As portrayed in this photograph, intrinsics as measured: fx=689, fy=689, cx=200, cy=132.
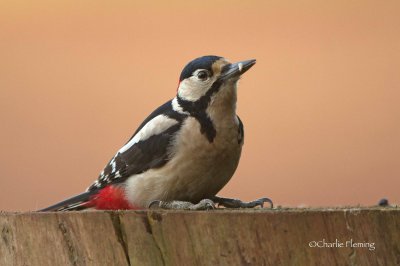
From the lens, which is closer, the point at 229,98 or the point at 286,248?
the point at 286,248

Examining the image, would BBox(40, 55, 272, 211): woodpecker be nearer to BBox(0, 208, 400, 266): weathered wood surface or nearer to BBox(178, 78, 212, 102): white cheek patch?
BBox(178, 78, 212, 102): white cheek patch

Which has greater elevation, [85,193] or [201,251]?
[85,193]

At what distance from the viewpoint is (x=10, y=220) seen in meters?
3.08

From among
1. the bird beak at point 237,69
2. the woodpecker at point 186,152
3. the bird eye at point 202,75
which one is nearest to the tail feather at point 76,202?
the woodpecker at point 186,152

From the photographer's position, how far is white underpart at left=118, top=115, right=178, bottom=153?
3.69m

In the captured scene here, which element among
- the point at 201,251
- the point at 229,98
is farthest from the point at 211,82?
the point at 201,251

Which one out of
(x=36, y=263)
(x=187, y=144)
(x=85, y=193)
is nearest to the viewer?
(x=36, y=263)

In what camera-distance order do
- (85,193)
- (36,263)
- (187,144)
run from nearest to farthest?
(36,263), (187,144), (85,193)

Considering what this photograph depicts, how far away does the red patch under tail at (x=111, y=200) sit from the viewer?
3734 mm

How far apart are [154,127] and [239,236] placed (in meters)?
1.24

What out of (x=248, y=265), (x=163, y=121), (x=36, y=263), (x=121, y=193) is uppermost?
(x=163, y=121)

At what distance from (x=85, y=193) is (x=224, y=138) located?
884mm

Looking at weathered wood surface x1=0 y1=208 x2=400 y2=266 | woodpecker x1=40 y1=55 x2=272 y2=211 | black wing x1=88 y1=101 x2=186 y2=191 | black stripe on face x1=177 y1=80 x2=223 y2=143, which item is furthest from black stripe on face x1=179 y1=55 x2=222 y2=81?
weathered wood surface x1=0 y1=208 x2=400 y2=266

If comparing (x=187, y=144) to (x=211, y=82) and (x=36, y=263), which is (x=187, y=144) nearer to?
(x=211, y=82)
